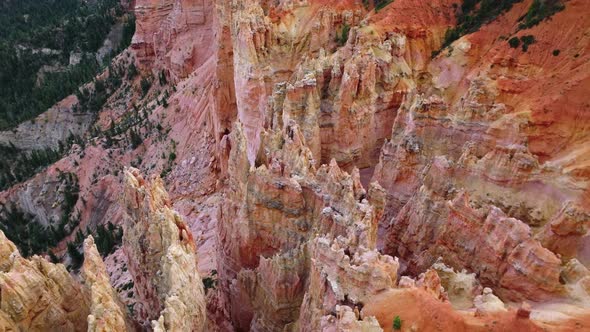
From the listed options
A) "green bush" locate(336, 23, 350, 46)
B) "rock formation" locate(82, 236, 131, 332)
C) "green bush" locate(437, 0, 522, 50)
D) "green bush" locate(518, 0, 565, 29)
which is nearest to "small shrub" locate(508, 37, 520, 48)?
"green bush" locate(518, 0, 565, 29)

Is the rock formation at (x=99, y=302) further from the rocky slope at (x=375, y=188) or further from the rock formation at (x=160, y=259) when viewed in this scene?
the rock formation at (x=160, y=259)

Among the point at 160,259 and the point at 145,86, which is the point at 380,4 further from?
the point at 145,86

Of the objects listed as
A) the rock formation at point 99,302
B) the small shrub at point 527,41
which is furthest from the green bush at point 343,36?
the rock formation at point 99,302

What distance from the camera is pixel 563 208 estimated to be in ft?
71.6

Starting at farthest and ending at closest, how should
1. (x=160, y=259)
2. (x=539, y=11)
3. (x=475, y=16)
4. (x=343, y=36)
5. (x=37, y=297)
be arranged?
(x=343, y=36) < (x=475, y=16) < (x=539, y=11) < (x=160, y=259) < (x=37, y=297)

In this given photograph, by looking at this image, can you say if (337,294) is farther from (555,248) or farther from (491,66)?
(491,66)

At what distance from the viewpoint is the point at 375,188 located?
86.6 ft

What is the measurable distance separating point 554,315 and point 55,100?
88.8 metres

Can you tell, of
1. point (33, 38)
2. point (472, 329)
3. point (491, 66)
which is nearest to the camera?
point (472, 329)

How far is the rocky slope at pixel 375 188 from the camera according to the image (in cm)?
1775

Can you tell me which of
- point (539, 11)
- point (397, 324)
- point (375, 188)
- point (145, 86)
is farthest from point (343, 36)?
point (145, 86)

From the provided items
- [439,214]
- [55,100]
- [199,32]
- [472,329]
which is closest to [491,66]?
[439,214]

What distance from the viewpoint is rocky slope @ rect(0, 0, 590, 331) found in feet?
58.2

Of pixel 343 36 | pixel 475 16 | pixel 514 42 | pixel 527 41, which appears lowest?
pixel 343 36
